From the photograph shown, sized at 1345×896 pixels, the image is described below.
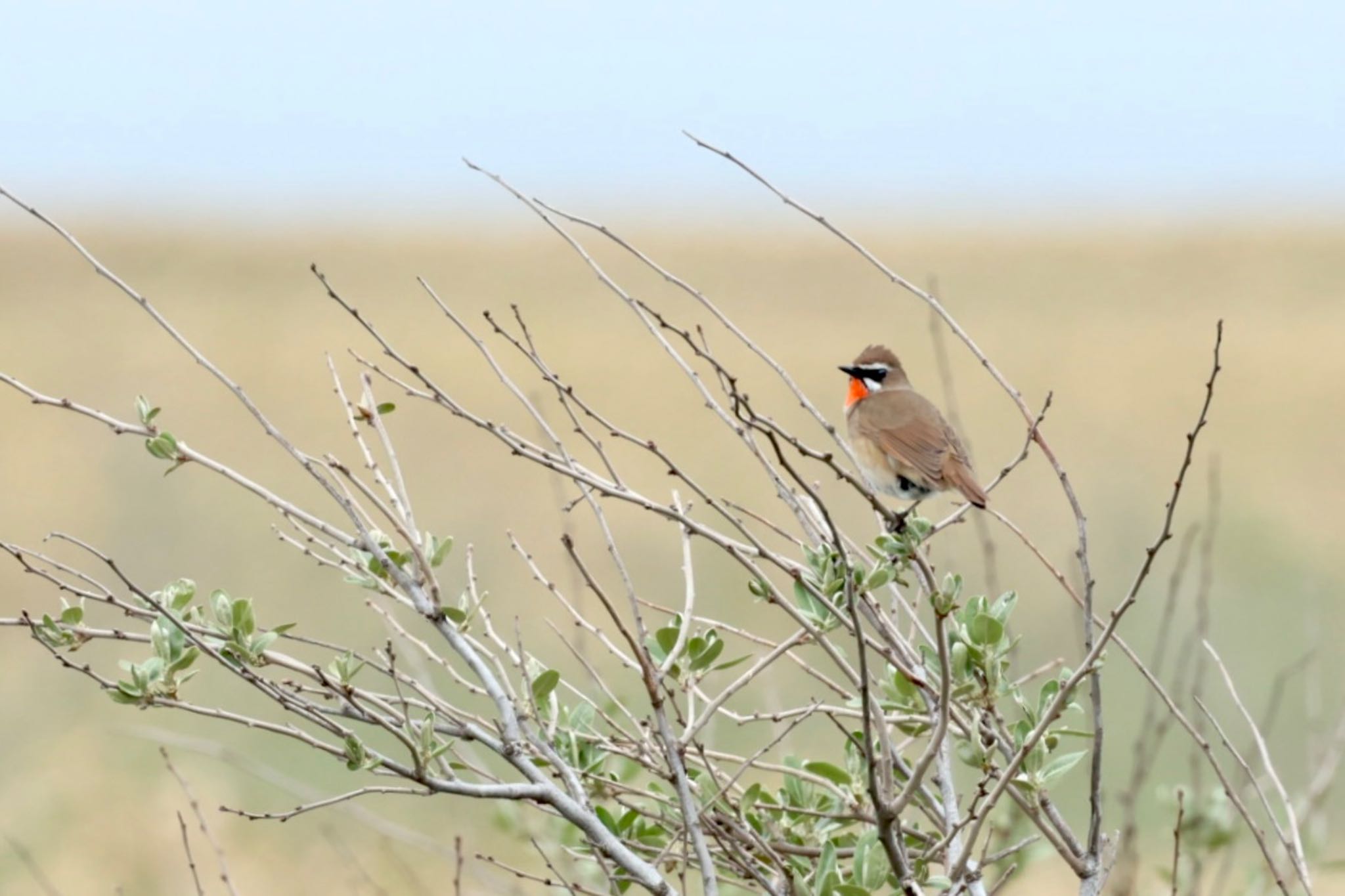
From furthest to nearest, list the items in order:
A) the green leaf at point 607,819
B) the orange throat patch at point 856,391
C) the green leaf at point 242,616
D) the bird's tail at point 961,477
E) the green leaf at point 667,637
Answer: the orange throat patch at point 856,391
the bird's tail at point 961,477
the green leaf at point 607,819
the green leaf at point 667,637
the green leaf at point 242,616

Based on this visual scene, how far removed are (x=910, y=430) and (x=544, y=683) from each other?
8.47 feet

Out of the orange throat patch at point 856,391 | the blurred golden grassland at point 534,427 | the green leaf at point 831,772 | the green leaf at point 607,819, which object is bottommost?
the blurred golden grassland at point 534,427

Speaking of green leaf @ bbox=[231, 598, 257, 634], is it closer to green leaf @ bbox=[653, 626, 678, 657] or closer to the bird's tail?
green leaf @ bbox=[653, 626, 678, 657]

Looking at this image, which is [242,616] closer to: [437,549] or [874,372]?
[437,549]

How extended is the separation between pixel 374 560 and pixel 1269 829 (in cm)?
588

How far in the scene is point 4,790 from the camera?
1005 cm

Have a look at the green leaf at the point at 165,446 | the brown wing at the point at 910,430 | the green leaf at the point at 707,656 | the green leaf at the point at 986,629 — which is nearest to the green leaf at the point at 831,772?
the green leaf at the point at 707,656

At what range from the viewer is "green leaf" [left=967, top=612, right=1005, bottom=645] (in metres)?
2.54

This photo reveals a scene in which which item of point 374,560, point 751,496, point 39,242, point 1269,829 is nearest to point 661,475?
point 751,496

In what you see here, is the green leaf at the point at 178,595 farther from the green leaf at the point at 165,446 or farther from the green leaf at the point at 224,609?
the green leaf at the point at 165,446

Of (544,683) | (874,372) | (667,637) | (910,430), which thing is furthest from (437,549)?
(874,372)

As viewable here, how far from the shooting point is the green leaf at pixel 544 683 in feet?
8.98

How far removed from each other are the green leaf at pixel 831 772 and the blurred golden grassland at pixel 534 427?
868 mm

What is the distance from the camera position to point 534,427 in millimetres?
17094
